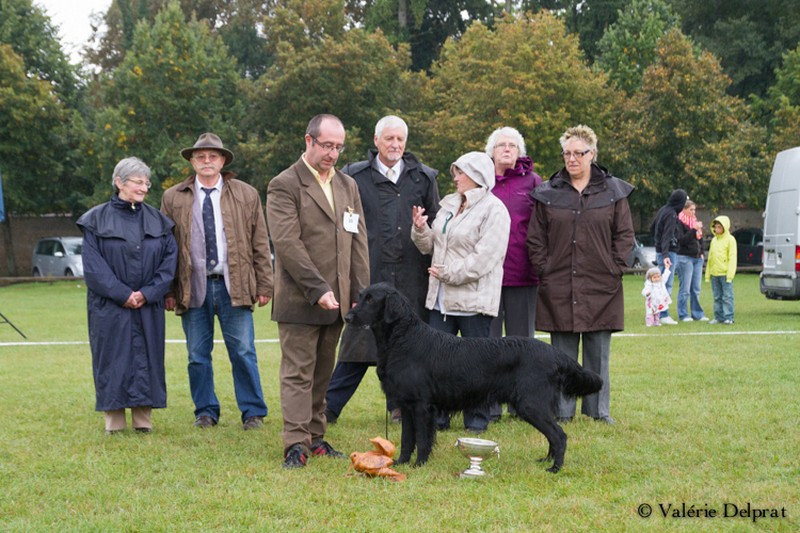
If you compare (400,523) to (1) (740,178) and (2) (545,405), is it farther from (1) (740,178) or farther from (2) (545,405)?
(1) (740,178)

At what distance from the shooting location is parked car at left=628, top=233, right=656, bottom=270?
28.5 meters

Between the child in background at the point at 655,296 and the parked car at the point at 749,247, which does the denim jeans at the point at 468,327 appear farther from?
the parked car at the point at 749,247

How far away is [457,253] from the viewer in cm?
619

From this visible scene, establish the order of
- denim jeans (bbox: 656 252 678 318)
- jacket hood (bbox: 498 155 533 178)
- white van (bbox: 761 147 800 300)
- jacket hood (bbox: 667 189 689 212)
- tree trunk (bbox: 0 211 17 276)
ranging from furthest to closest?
tree trunk (bbox: 0 211 17 276)
denim jeans (bbox: 656 252 678 318)
white van (bbox: 761 147 800 300)
jacket hood (bbox: 667 189 689 212)
jacket hood (bbox: 498 155 533 178)

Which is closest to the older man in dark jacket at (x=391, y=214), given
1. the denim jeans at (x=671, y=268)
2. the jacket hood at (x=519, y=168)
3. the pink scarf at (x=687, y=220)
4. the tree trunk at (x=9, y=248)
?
the jacket hood at (x=519, y=168)

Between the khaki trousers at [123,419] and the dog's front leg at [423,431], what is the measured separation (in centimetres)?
234

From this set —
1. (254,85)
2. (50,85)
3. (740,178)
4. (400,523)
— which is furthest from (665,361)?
(50,85)

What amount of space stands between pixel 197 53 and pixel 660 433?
28737 millimetres

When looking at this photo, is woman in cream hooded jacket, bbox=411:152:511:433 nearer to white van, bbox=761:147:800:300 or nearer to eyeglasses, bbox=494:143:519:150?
eyeglasses, bbox=494:143:519:150

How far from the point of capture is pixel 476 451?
16.4 ft

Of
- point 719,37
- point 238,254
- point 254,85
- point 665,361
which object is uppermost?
point 719,37

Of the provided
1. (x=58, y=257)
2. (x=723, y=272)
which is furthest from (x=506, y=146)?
(x=58, y=257)

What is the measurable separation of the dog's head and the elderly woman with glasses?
168cm

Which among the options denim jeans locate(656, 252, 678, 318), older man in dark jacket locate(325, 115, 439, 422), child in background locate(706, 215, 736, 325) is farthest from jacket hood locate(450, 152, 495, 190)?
denim jeans locate(656, 252, 678, 318)
